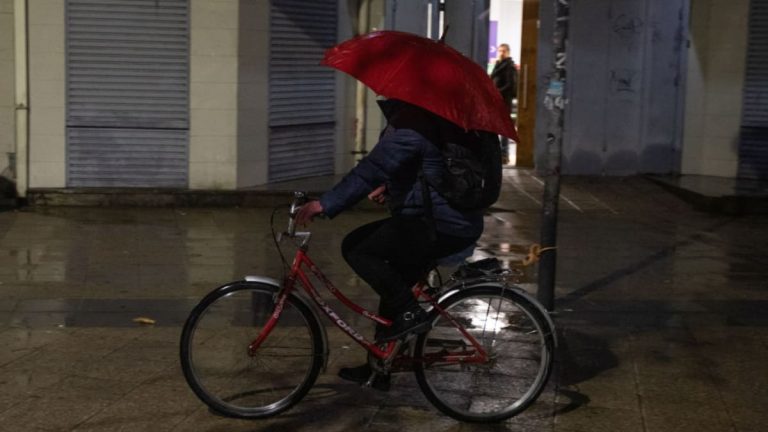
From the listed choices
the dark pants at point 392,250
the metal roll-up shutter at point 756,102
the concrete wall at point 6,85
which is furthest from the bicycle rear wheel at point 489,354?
the metal roll-up shutter at point 756,102

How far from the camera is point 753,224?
1268 centimetres

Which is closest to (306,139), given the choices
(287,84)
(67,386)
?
(287,84)

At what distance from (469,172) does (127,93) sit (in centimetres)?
784

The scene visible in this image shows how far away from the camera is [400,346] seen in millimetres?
5977

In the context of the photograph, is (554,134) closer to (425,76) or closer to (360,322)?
(360,322)

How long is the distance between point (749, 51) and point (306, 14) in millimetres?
5383

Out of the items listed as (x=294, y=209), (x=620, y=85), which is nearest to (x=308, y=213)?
(x=294, y=209)

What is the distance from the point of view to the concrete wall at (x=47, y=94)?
12539mm

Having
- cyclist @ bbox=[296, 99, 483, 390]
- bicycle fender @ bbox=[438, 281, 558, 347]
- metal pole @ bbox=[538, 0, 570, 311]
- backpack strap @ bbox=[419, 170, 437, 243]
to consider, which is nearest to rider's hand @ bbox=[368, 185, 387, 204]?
cyclist @ bbox=[296, 99, 483, 390]

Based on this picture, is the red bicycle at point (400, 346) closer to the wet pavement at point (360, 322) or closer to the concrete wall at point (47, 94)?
the wet pavement at point (360, 322)

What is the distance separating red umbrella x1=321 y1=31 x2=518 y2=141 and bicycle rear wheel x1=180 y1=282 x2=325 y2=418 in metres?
1.11

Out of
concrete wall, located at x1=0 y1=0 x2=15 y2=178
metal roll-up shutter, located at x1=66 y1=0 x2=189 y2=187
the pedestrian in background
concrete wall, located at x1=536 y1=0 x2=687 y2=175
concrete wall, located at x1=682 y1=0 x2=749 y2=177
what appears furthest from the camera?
the pedestrian in background

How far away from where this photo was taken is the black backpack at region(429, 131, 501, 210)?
5.78m

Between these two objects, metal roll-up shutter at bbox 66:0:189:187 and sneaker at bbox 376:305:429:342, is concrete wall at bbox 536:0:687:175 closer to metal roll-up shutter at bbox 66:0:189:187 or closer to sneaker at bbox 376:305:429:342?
metal roll-up shutter at bbox 66:0:189:187
